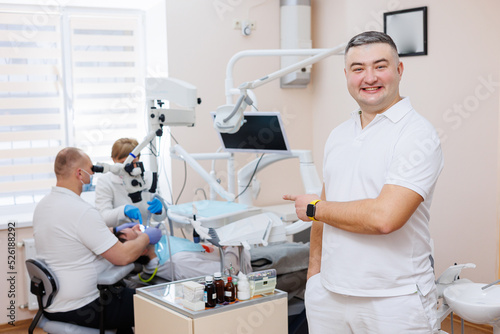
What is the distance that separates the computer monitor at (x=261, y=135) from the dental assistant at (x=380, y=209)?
4.30 ft

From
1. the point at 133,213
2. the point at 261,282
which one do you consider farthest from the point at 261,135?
the point at 261,282

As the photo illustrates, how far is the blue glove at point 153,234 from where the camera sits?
2807 millimetres

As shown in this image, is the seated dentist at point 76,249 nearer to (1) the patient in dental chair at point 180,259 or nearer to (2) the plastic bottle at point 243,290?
(1) the patient in dental chair at point 180,259

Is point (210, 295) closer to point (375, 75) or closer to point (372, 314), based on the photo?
point (372, 314)

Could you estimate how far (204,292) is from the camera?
7.10 ft

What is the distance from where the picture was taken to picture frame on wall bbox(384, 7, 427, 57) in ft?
11.7

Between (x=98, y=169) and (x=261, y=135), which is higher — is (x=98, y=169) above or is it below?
below

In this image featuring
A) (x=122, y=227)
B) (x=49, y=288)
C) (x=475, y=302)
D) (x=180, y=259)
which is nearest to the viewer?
(x=475, y=302)

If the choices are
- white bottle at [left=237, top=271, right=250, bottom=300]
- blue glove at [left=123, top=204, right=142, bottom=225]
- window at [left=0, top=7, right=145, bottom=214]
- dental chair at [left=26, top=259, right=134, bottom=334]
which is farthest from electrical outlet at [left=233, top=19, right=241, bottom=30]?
white bottle at [left=237, top=271, right=250, bottom=300]

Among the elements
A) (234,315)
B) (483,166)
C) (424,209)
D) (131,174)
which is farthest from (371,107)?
(483,166)

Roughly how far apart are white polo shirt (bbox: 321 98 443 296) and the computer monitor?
1.33 m

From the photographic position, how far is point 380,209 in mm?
1372

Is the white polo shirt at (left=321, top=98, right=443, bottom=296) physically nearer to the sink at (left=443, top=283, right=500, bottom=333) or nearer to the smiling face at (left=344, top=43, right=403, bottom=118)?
the smiling face at (left=344, top=43, right=403, bottom=118)

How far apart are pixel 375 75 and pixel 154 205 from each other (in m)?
1.61
